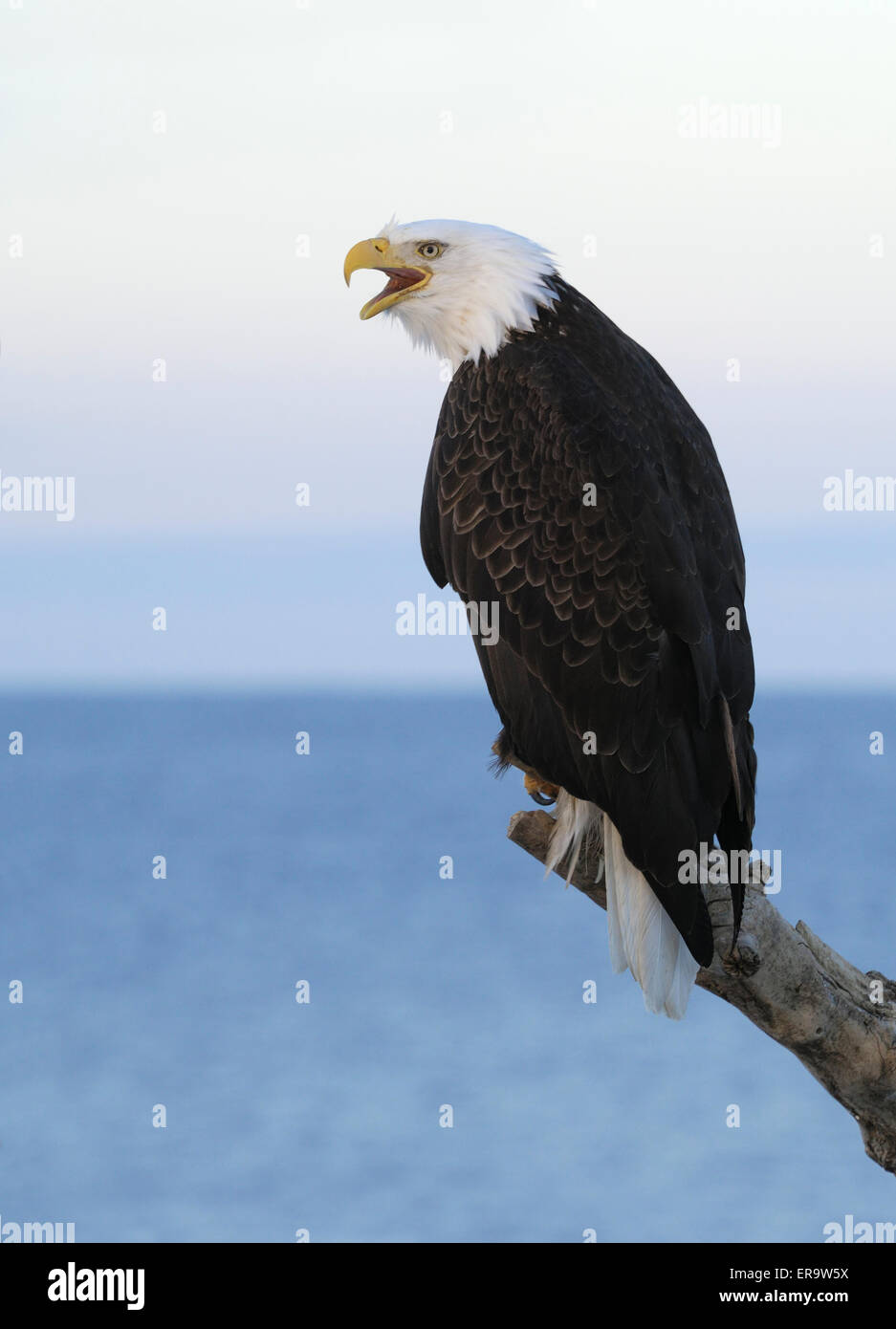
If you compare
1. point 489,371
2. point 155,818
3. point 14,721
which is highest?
point 14,721

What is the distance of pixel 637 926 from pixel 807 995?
2.07 ft

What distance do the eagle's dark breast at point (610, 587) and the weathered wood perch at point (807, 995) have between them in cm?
22

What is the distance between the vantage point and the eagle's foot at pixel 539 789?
5496 mm

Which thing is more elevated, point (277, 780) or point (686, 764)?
point (277, 780)

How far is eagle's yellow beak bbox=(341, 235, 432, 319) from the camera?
5816 millimetres

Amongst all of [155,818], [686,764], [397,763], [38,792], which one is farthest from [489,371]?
[397,763]

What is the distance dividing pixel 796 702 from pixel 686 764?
81.9 metres

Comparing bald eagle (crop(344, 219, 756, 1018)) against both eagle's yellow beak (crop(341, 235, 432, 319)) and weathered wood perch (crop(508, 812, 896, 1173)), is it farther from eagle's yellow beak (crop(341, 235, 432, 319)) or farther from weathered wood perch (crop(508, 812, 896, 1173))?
eagle's yellow beak (crop(341, 235, 432, 319))

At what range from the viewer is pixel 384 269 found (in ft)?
19.2

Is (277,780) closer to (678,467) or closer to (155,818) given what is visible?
(155,818)

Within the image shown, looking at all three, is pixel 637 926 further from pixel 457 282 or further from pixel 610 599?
pixel 457 282

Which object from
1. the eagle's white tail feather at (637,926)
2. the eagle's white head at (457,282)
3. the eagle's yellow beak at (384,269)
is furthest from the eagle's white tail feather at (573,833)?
the eagle's yellow beak at (384,269)

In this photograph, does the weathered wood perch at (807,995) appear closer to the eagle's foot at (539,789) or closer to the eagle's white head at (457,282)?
the eagle's foot at (539,789)

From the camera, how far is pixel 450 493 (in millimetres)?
5410
